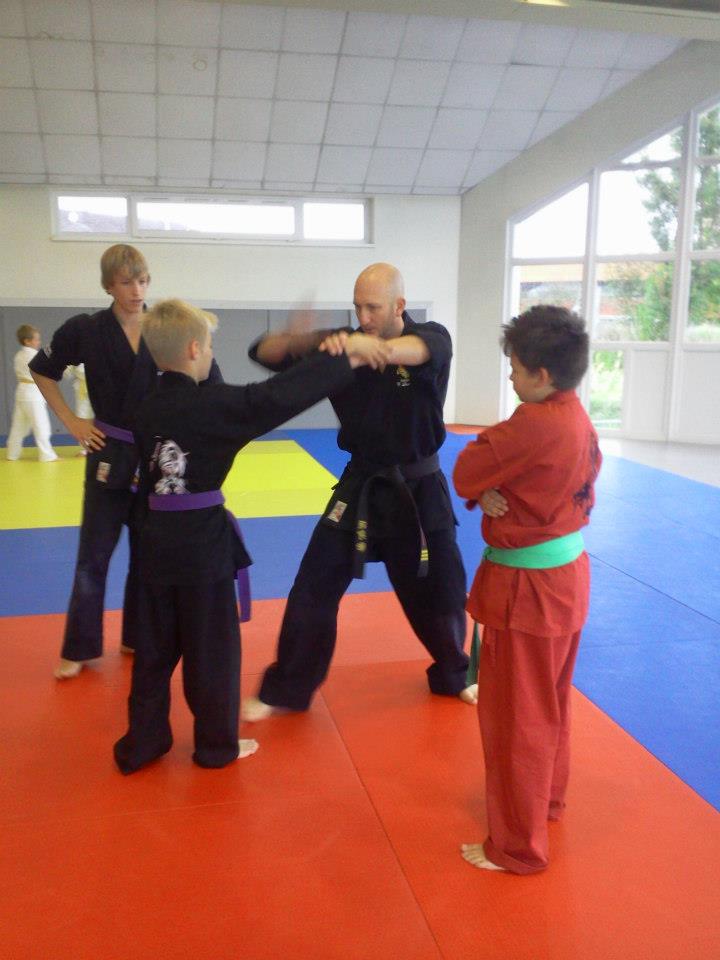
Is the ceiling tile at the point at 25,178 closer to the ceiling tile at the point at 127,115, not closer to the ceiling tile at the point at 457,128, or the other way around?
the ceiling tile at the point at 127,115

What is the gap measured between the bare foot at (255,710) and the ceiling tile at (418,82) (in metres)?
8.03

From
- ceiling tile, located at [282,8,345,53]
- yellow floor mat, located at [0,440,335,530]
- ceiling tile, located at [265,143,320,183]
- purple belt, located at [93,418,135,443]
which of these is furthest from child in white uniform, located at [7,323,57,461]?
purple belt, located at [93,418,135,443]

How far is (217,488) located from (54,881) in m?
1.21

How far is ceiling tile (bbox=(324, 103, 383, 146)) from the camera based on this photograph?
971cm

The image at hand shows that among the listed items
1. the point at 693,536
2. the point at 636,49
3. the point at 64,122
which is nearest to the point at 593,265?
the point at 636,49

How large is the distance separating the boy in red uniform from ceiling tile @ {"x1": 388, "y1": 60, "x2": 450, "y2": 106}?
814 centimetres

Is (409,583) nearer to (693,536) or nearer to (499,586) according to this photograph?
(499,586)

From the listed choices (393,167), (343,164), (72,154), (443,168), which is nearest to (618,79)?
(443,168)

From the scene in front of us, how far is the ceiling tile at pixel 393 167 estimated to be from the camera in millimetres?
10750

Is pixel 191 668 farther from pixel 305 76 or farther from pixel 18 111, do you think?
pixel 18 111

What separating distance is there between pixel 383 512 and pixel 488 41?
25.2ft

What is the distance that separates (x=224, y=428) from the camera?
2.49m

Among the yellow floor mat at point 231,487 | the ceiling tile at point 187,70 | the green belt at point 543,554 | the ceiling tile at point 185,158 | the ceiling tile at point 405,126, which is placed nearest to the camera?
the green belt at point 543,554

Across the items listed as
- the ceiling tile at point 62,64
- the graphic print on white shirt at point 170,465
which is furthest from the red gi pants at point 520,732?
the ceiling tile at point 62,64
